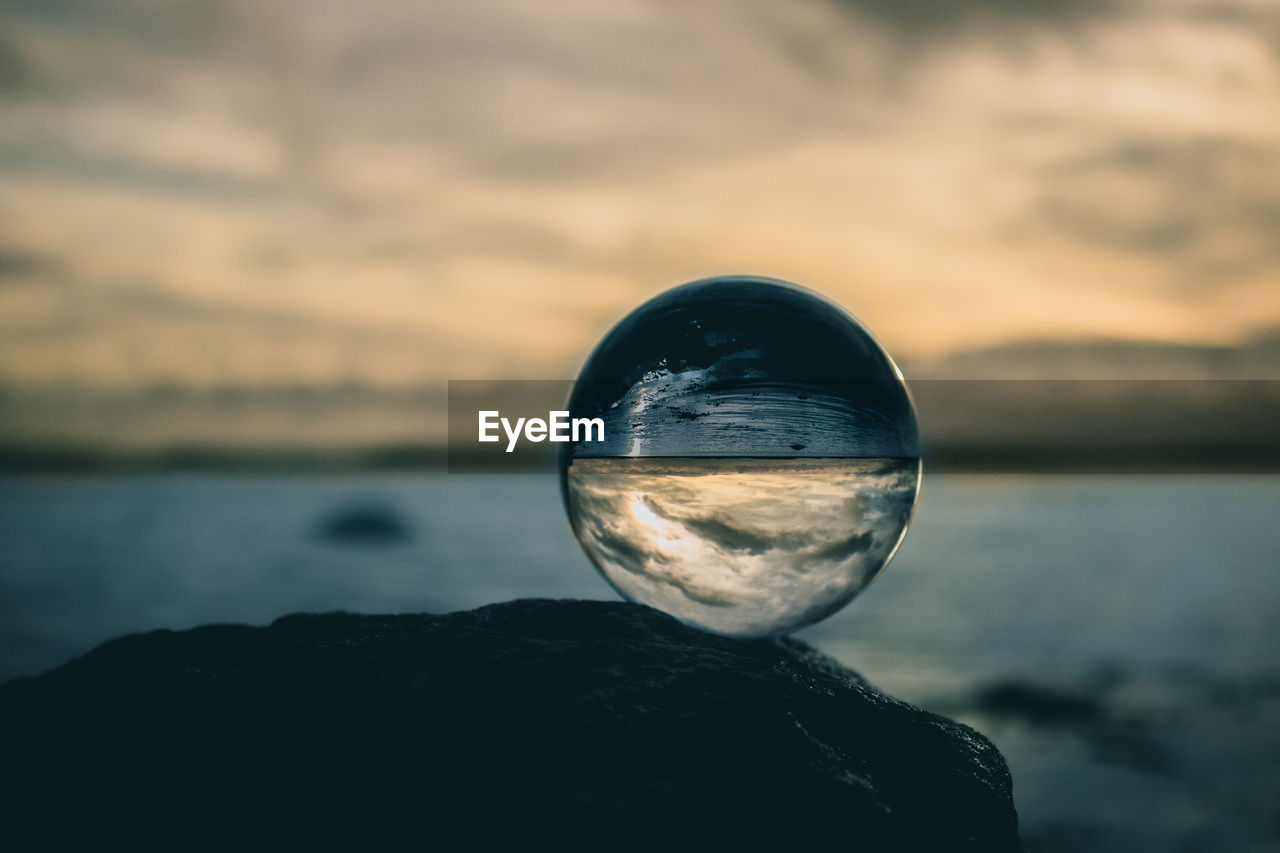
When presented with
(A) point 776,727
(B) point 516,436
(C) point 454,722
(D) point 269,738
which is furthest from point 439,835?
(B) point 516,436

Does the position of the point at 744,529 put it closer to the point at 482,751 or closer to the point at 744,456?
the point at 744,456

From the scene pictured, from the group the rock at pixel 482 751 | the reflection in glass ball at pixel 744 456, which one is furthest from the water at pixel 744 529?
the rock at pixel 482 751

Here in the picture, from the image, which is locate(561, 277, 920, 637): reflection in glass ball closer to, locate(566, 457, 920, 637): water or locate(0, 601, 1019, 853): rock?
locate(566, 457, 920, 637): water

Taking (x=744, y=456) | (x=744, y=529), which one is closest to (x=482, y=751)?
(x=744, y=529)

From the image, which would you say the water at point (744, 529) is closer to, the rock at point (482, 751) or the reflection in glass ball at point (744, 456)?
the reflection in glass ball at point (744, 456)

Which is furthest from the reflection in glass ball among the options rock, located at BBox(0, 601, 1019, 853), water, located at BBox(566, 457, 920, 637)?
rock, located at BBox(0, 601, 1019, 853)

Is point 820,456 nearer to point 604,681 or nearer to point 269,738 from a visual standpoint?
point 604,681
